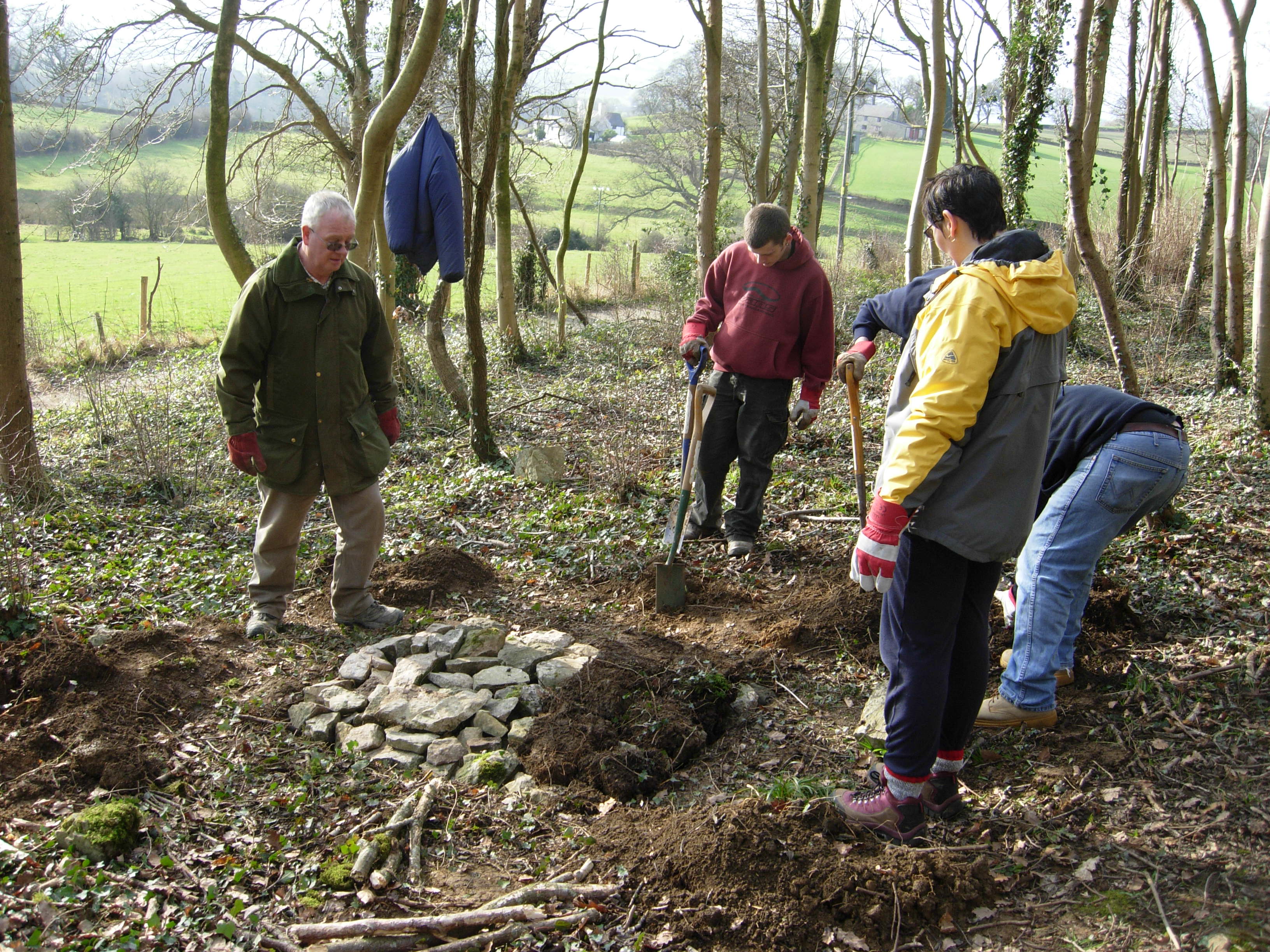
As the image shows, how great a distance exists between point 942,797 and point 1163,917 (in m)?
0.65

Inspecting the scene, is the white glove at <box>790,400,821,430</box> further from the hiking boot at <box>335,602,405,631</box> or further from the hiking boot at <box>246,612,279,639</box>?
the hiking boot at <box>246,612,279,639</box>

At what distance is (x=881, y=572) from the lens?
2330 mm

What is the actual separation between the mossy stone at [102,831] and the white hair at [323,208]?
2431 mm

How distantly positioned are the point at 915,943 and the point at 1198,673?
1.88 m

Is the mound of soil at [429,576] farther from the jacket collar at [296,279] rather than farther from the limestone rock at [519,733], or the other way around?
the jacket collar at [296,279]

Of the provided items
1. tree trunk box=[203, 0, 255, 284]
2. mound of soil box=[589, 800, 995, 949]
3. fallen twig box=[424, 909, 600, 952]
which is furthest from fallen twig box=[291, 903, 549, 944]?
tree trunk box=[203, 0, 255, 284]

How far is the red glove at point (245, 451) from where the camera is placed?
383 centimetres

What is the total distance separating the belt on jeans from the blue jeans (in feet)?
0.05

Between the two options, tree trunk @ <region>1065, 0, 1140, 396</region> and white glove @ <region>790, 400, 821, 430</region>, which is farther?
white glove @ <region>790, 400, 821, 430</region>

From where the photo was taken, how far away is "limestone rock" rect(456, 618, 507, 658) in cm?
388

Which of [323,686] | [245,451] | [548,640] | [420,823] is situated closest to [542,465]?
[548,640]

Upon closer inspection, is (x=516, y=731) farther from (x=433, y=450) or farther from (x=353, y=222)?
(x=433, y=450)

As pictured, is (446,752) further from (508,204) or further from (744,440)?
(508,204)

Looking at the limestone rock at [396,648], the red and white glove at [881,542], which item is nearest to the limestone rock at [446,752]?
the limestone rock at [396,648]
